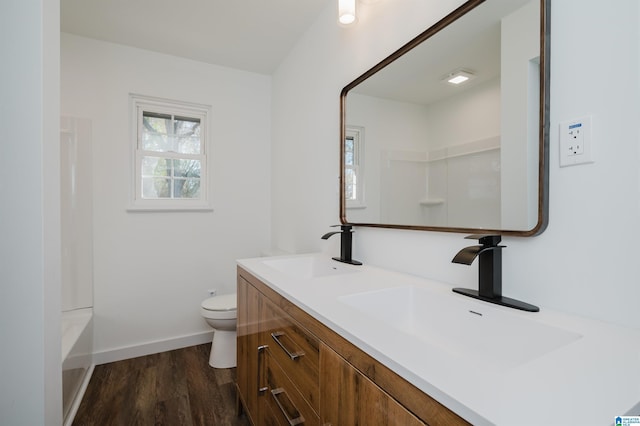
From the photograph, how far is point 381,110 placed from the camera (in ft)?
5.11

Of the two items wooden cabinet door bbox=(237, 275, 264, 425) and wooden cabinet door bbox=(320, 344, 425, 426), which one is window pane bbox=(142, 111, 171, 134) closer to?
wooden cabinet door bbox=(237, 275, 264, 425)

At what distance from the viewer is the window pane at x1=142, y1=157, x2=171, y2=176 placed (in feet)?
8.69

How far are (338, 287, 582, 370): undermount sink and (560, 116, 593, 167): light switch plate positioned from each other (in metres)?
0.45

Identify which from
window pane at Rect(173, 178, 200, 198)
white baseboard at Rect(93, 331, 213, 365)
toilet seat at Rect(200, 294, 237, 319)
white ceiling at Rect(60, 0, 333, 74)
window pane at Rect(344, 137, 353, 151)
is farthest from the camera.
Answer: window pane at Rect(173, 178, 200, 198)

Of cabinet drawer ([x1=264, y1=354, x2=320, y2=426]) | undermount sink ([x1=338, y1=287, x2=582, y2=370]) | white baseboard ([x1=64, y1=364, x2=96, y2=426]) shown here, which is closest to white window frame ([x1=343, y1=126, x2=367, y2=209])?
undermount sink ([x1=338, y1=287, x2=582, y2=370])

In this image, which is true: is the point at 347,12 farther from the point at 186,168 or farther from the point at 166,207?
the point at 166,207

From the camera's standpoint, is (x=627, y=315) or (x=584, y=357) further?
(x=627, y=315)

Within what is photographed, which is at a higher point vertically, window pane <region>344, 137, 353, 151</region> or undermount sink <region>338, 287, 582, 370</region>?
window pane <region>344, 137, 353, 151</region>

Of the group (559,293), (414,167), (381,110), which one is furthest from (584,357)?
(381,110)

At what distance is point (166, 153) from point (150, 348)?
5.58ft

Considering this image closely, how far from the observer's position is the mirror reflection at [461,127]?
3.01 ft

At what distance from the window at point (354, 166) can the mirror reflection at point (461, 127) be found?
0.04 ft

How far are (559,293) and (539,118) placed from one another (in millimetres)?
507

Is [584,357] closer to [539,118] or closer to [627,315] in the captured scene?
[627,315]
